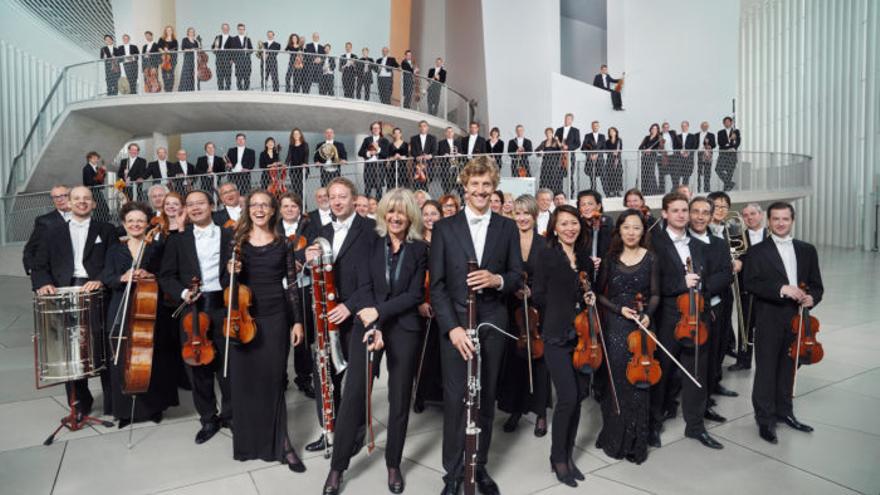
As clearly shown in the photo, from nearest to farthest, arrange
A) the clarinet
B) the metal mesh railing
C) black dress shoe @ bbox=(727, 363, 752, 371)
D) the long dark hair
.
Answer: the clarinet
the long dark hair
black dress shoe @ bbox=(727, 363, 752, 371)
the metal mesh railing

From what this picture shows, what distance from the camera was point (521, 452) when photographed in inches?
135

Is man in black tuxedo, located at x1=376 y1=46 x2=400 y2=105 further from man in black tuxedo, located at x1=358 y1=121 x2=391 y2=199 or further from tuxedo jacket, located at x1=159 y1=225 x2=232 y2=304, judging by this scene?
tuxedo jacket, located at x1=159 y1=225 x2=232 y2=304

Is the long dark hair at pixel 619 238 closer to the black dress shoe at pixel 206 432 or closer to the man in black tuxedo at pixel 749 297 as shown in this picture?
the man in black tuxedo at pixel 749 297

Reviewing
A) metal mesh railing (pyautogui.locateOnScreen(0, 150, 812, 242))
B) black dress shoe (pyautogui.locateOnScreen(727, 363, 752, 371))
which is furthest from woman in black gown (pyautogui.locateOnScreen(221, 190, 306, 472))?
metal mesh railing (pyautogui.locateOnScreen(0, 150, 812, 242))

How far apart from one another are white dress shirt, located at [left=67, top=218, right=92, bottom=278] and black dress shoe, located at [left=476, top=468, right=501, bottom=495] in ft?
10.5

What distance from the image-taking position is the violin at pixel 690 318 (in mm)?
3354

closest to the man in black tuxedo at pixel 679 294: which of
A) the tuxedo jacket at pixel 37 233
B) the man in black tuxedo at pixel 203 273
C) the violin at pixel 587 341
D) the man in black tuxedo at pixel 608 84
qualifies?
the violin at pixel 587 341

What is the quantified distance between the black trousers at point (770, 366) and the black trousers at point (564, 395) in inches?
59.7

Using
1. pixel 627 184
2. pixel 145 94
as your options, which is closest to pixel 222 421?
pixel 627 184

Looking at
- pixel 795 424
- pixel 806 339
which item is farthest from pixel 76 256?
pixel 795 424

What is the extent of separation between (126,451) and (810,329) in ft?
14.9

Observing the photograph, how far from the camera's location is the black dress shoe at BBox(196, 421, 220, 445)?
360 cm

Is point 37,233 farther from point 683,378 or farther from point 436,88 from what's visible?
point 436,88

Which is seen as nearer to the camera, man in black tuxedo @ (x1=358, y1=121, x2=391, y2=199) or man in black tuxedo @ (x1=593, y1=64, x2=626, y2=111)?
man in black tuxedo @ (x1=358, y1=121, x2=391, y2=199)
